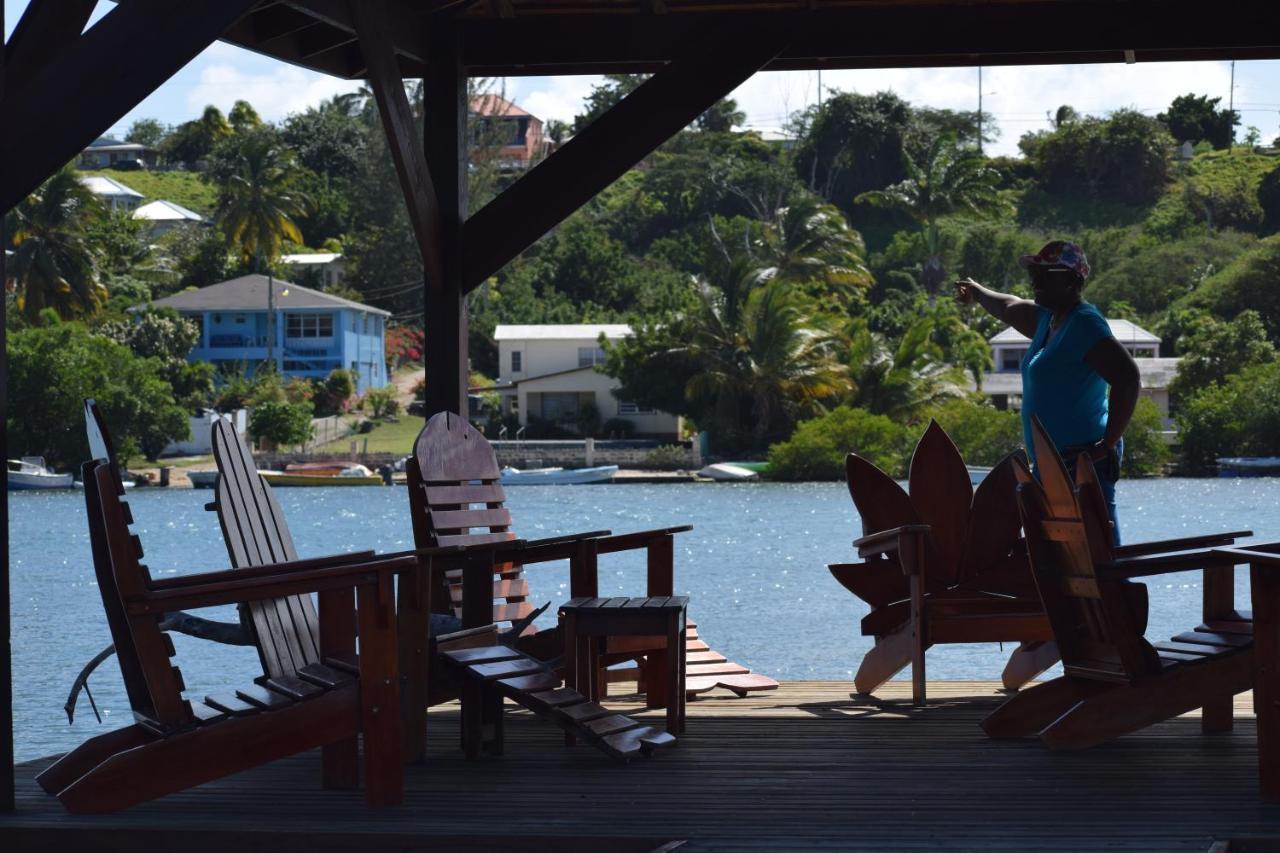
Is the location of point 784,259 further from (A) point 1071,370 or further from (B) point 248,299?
(A) point 1071,370

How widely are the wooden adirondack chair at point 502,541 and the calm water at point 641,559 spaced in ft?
13.5

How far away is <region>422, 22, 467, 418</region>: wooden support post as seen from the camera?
664 centimetres

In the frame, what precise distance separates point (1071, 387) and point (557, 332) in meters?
43.0

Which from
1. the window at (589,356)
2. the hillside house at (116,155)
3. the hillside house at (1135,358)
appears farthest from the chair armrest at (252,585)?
the hillside house at (116,155)

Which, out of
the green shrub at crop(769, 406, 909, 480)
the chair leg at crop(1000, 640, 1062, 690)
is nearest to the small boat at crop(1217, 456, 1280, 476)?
the green shrub at crop(769, 406, 909, 480)

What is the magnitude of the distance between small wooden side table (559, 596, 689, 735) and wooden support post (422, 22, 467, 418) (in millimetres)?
1688

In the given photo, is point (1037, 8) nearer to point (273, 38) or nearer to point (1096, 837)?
point (273, 38)

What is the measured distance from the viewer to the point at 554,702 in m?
4.70

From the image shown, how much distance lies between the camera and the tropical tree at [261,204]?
56.9 metres

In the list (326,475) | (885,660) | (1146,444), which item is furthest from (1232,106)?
(885,660)

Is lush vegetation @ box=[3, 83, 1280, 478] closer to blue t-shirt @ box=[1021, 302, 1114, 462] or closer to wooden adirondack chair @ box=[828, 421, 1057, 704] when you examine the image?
wooden adirondack chair @ box=[828, 421, 1057, 704]

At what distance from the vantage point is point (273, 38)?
6.55m

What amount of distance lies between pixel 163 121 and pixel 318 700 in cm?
9996

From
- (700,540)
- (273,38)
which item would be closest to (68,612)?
(700,540)
